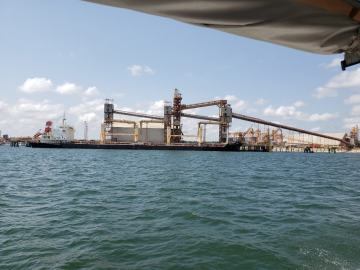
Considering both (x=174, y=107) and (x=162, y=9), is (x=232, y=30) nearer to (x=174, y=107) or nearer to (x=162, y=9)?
(x=162, y=9)

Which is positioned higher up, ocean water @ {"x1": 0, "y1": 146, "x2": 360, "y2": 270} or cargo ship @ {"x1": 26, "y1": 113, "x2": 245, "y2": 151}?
cargo ship @ {"x1": 26, "y1": 113, "x2": 245, "y2": 151}

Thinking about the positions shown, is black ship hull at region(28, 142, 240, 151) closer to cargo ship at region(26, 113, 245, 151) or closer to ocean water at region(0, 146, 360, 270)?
cargo ship at region(26, 113, 245, 151)

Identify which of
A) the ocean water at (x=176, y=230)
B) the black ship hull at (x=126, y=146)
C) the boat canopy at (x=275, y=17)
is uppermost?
the boat canopy at (x=275, y=17)

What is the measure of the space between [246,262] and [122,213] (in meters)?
3.95

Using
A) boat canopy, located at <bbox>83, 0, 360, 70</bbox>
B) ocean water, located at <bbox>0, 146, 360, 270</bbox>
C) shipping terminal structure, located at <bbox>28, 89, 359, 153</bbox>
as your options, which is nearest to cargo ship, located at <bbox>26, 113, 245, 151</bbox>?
shipping terminal structure, located at <bbox>28, 89, 359, 153</bbox>

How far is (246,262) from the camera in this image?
13.8 feet

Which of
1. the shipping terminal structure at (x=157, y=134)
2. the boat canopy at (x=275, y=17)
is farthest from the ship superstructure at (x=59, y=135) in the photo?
the boat canopy at (x=275, y=17)

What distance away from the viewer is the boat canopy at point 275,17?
187 cm

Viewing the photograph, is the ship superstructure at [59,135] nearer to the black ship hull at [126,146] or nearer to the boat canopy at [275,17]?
the black ship hull at [126,146]

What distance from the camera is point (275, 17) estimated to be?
83.9 inches

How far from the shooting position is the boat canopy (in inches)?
73.7

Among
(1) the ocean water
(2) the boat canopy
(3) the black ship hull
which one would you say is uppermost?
(2) the boat canopy

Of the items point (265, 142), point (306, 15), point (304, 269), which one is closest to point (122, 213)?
point (304, 269)

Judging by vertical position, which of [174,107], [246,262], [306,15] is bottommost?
[246,262]
